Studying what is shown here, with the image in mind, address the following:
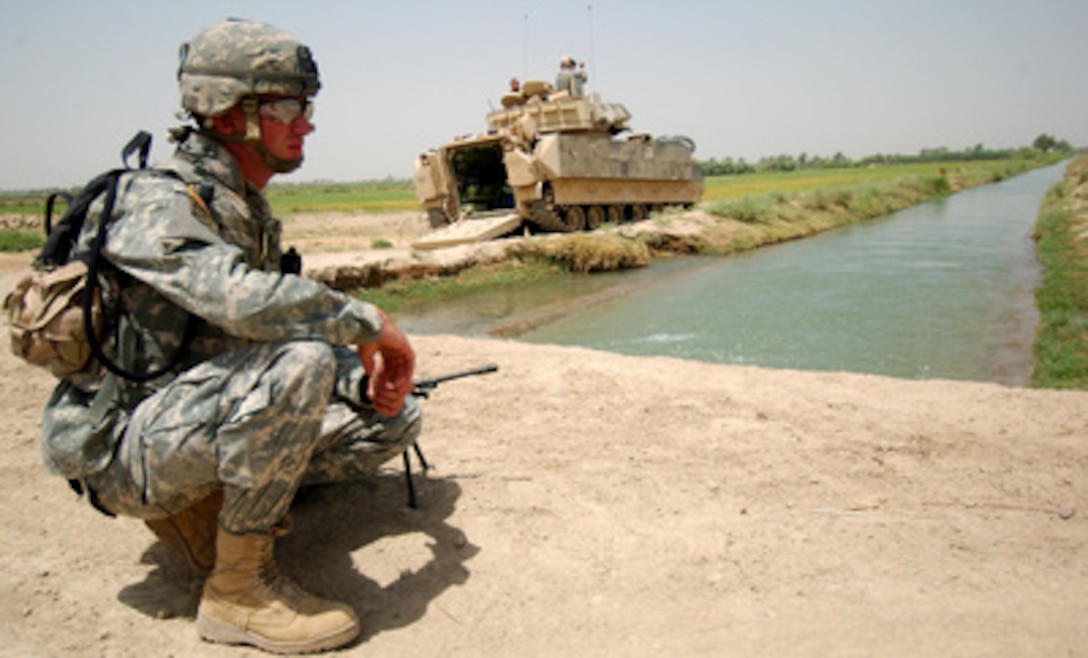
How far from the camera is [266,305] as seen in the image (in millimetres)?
1896

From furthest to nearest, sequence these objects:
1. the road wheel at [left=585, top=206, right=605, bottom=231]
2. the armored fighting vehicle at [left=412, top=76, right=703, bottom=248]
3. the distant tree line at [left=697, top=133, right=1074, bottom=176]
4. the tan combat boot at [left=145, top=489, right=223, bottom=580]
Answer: the distant tree line at [left=697, top=133, right=1074, bottom=176] → the road wheel at [left=585, top=206, right=605, bottom=231] → the armored fighting vehicle at [left=412, top=76, right=703, bottom=248] → the tan combat boot at [left=145, top=489, right=223, bottom=580]

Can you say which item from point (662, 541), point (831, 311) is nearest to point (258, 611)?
point (662, 541)

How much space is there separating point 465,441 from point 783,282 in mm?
8825

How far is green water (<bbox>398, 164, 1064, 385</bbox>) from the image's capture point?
687 cm

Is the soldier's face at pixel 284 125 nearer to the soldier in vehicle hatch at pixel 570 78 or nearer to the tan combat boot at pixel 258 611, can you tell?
the tan combat boot at pixel 258 611

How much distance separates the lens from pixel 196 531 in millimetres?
2295

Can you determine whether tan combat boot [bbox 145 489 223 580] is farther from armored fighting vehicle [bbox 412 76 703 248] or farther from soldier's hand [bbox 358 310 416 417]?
armored fighting vehicle [bbox 412 76 703 248]

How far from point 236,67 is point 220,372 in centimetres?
84

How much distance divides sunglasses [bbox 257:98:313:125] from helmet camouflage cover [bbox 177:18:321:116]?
3 cm

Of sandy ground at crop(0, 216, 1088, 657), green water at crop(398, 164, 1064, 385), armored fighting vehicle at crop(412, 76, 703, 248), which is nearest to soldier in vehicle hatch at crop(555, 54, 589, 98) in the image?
armored fighting vehicle at crop(412, 76, 703, 248)

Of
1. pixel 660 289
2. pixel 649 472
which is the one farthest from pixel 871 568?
pixel 660 289

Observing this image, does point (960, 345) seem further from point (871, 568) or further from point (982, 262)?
point (982, 262)

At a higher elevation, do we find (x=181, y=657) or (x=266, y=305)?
(x=266, y=305)

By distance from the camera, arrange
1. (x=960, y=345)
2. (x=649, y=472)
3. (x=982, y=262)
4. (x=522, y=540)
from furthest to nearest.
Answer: (x=982, y=262) → (x=960, y=345) → (x=649, y=472) → (x=522, y=540)
